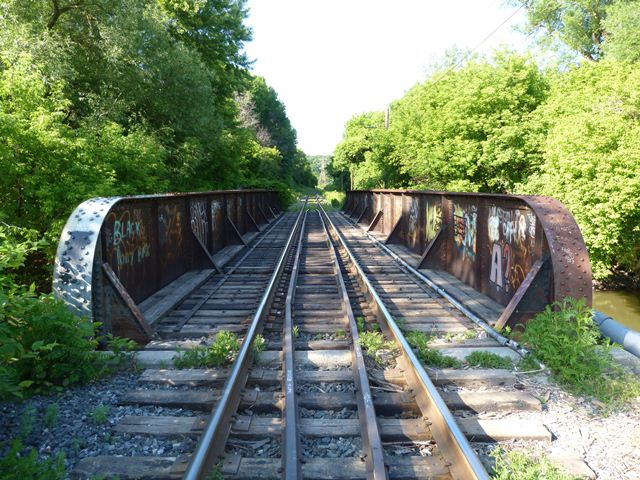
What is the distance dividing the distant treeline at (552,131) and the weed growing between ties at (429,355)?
35.3 feet

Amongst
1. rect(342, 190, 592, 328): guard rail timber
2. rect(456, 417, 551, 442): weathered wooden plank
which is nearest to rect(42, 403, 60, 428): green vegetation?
rect(456, 417, 551, 442): weathered wooden plank

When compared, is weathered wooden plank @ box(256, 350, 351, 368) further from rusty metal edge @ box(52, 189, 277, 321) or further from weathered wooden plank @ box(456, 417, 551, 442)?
rusty metal edge @ box(52, 189, 277, 321)

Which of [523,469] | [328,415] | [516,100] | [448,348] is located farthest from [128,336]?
[516,100]

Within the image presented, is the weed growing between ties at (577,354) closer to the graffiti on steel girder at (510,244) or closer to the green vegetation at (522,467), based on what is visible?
the graffiti on steel girder at (510,244)

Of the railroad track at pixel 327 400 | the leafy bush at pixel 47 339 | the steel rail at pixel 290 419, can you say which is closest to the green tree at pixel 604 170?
the railroad track at pixel 327 400

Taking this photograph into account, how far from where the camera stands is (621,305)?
15703 millimetres

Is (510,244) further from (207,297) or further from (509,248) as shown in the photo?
(207,297)

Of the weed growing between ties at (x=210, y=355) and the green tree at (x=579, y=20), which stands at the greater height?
the green tree at (x=579, y=20)

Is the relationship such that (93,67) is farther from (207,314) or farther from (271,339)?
(271,339)

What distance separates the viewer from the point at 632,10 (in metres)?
22.4

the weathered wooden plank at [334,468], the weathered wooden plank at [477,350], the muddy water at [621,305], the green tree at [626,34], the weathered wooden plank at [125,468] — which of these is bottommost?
the muddy water at [621,305]

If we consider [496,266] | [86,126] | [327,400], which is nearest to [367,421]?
[327,400]

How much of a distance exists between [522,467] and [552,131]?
1620cm

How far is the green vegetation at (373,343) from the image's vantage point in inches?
206
